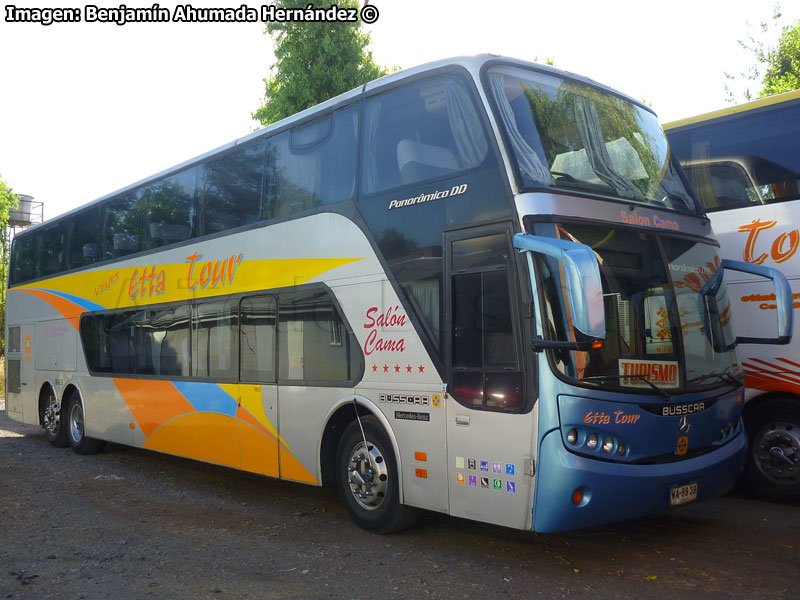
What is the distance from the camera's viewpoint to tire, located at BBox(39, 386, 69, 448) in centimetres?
1373

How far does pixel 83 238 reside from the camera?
519 inches

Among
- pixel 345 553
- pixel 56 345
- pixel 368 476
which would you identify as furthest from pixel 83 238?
pixel 345 553

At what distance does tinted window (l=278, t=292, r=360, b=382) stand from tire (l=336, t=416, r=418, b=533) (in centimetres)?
59

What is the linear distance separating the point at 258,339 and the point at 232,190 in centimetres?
197

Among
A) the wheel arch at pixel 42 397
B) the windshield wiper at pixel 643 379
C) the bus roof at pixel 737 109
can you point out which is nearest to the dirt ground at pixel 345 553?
the windshield wiper at pixel 643 379

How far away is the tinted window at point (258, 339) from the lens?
333 inches

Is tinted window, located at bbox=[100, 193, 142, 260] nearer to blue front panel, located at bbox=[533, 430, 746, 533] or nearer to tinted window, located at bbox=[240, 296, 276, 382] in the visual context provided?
tinted window, located at bbox=[240, 296, 276, 382]

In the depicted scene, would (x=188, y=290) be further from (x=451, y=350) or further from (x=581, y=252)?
(x=581, y=252)

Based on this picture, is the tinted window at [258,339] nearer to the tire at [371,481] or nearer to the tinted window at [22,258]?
the tire at [371,481]

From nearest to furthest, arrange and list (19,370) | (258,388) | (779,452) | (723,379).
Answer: (723,379) < (779,452) < (258,388) < (19,370)

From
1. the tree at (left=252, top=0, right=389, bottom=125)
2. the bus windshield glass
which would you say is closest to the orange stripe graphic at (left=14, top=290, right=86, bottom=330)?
the tree at (left=252, top=0, right=389, bottom=125)

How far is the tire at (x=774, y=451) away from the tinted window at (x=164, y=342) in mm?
6683

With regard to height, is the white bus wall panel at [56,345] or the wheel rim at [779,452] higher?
the white bus wall panel at [56,345]

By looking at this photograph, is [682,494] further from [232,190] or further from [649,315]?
[232,190]
